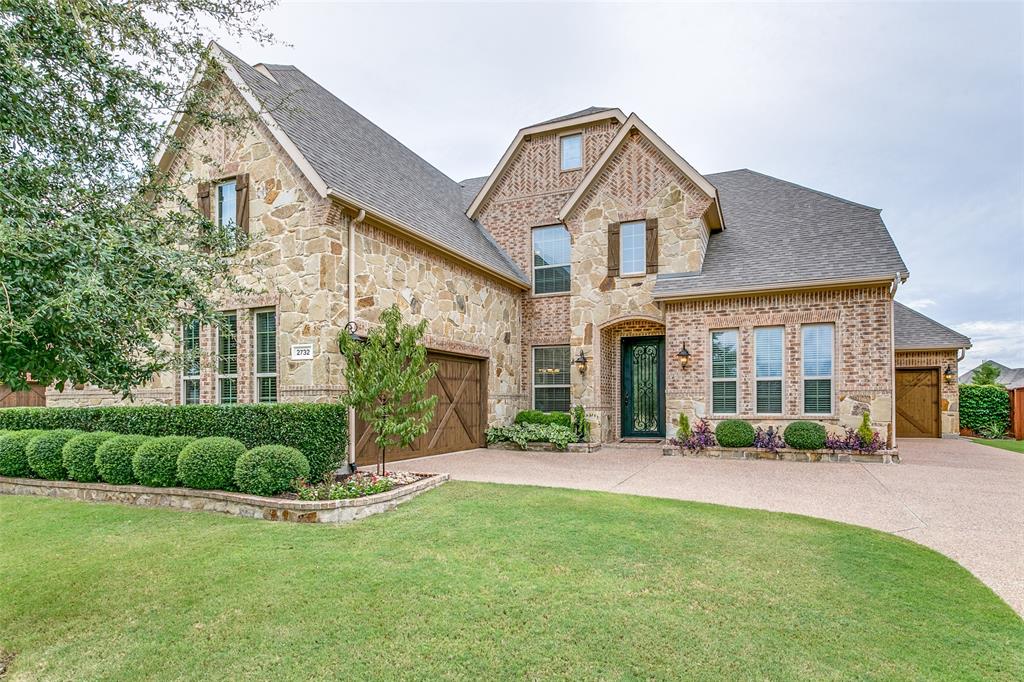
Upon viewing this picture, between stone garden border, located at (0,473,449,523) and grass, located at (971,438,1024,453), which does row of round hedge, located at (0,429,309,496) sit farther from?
grass, located at (971,438,1024,453)

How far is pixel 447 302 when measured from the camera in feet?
40.1

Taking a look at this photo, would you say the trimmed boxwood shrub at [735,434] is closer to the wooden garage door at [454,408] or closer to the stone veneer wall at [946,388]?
the wooden garage door at [454,408]

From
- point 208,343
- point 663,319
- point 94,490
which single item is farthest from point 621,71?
point 94,490

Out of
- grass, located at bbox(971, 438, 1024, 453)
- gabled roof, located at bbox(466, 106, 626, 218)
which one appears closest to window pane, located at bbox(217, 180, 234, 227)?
gabled roof, located at bbox(466, 106, 626, 218)

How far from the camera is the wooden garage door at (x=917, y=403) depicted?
1761cm

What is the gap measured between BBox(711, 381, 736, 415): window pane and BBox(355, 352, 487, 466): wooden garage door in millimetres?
5468

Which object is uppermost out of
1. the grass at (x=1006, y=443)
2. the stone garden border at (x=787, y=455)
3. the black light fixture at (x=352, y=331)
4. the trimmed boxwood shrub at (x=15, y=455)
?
the black light fixture at (x=352, y=331)

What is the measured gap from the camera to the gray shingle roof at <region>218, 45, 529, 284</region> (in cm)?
1005

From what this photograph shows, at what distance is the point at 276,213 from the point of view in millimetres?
9766

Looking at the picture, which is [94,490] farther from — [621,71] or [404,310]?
[621,71]

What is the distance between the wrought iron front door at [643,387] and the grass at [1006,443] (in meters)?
9.09

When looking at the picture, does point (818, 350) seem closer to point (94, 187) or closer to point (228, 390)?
point (228, 390)

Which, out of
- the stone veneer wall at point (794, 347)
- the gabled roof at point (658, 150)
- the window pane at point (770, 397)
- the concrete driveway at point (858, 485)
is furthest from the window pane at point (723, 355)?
the gabled roof at point (658, 150)

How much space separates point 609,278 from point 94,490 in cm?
1106
